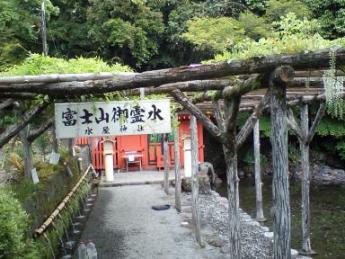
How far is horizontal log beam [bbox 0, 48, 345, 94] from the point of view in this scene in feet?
13.9

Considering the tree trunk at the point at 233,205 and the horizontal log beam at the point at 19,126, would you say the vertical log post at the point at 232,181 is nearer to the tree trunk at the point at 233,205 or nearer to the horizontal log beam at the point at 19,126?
the tree trunk at the point at 233,205

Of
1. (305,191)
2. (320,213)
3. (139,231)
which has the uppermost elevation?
(305,191)

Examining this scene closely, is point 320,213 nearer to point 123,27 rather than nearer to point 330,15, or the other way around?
point 330,15

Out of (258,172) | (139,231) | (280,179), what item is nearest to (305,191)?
(258,172)

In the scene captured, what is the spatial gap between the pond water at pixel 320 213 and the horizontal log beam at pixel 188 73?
617 cm

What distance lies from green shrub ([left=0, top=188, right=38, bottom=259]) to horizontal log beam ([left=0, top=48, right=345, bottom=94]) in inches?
55.8

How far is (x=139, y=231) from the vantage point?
35.7ft

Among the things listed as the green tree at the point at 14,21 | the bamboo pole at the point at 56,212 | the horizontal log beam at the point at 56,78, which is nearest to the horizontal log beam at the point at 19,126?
the horizontal log beam at the point at 56,78

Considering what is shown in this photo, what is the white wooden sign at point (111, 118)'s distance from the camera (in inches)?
249

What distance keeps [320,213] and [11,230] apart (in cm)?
1060

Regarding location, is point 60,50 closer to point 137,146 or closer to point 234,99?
point 137,146

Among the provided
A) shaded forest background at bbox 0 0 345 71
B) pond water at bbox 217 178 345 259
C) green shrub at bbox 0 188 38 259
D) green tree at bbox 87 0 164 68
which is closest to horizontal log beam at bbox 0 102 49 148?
green shrub at bbox 0 188 38 259

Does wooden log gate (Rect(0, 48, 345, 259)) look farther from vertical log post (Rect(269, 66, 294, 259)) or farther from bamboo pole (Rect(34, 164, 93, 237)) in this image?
bamboo pole (Rect(34, 164, 93, 237))

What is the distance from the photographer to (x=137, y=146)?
20859mm
